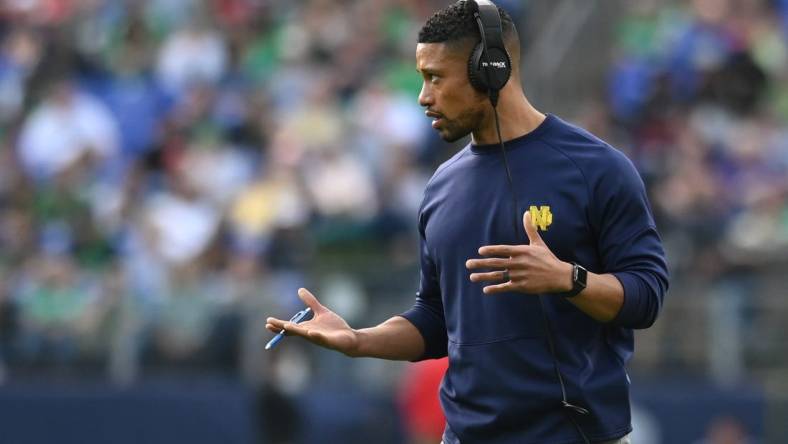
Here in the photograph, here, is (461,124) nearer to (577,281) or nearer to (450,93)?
(450,93)

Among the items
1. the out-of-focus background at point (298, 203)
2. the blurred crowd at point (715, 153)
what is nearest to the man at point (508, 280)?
the out-of-focus background at point (298, 203)

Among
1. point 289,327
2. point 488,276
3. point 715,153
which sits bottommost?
point 715,153

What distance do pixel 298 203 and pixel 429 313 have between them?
7.22 meters

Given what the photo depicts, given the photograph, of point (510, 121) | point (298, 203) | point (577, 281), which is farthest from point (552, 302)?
point (298, 203)

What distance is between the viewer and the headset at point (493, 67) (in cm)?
483

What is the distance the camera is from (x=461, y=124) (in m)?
4.99

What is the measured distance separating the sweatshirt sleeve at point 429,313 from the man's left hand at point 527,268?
85 centimetres

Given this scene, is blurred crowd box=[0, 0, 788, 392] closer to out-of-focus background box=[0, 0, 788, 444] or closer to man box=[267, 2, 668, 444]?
out-of-focus background box=[0, 0, 788, 444]

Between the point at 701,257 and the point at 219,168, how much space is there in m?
4.51

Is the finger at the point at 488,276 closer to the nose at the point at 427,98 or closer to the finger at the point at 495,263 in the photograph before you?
the finger at the point at 495,263

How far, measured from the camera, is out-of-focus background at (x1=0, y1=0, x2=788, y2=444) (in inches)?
450

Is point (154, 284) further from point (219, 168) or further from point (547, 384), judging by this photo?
point (547, 384)

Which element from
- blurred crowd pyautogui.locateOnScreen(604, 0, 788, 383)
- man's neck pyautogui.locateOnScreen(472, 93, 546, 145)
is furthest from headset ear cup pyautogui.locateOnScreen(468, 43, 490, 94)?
blurred crowd pyautogui.locateOnScreen(604, 0, 788, 383)

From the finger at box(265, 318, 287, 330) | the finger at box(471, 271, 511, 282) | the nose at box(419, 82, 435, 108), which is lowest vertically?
the finger at box(265, 318, 287, 330)
